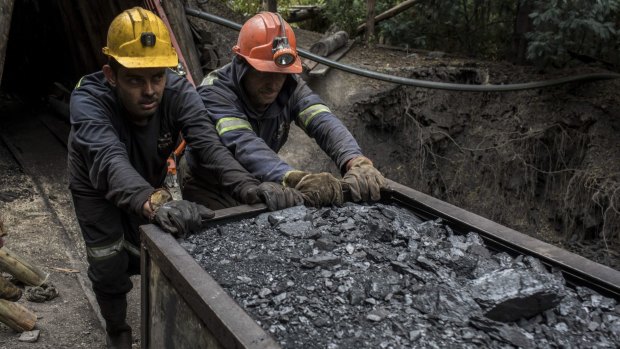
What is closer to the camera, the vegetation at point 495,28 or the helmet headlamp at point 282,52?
the helmet headlamp at point 282,52

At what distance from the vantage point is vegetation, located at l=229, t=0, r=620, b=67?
5.50m

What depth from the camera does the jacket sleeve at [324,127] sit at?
11.0ft

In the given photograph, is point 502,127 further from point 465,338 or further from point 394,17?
point 465,338

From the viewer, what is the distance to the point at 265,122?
3648mm

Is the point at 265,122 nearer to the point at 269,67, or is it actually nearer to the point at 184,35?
the point at 269,67

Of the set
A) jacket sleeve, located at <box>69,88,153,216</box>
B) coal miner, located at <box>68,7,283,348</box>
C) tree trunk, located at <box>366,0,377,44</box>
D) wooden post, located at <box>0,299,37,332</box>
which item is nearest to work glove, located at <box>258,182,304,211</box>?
coal miner, located at <box>68,7,283,348</box>

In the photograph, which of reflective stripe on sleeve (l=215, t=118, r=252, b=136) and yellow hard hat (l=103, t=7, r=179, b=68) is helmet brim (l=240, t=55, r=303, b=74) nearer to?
reflective stripe on sleeve (l=215, t=118, r=252, b=136)

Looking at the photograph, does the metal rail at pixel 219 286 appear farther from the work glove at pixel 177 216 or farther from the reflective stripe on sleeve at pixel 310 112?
the reflective stripe on sleeve at pixel 310 112

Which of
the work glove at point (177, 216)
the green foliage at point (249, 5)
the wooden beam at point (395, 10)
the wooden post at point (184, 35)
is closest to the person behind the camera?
the work glove at point (177, 216)

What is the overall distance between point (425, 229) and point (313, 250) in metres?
0.56

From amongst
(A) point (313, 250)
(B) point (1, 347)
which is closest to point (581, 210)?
(A) point (313, 250)

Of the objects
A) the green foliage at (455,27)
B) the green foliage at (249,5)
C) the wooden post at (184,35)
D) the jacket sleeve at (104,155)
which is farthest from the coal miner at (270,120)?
the green foliage at (249,5)

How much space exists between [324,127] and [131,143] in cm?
110

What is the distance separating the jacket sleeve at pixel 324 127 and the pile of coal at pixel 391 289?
0.78m
